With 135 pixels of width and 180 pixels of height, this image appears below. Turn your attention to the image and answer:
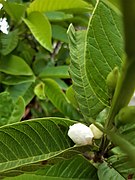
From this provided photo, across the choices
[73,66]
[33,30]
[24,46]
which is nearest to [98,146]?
[73,66]

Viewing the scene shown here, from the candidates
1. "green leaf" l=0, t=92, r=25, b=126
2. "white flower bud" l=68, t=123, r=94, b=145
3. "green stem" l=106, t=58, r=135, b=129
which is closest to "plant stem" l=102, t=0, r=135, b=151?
"green stem" l=106, t=58, r=135, b=129

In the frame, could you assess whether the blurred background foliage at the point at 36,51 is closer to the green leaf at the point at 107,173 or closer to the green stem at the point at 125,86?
the green leaf at the point at 107,173

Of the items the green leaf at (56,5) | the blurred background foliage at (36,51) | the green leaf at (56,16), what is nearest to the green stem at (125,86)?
the blurred background foliage at (36,51)

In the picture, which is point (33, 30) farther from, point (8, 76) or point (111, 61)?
point (111, 61)

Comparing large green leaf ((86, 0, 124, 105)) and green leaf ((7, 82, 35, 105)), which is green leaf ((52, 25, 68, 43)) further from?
large green leaf ((86, 0, 124, 105))

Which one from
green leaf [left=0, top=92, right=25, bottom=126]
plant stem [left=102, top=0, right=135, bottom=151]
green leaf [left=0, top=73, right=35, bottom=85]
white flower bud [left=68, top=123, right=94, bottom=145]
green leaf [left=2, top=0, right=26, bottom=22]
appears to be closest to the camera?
plant stem [left=102, top=0, right=135, bottom=151]

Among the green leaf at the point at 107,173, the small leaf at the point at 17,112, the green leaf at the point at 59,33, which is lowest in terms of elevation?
the green leaf at the point at 107,173

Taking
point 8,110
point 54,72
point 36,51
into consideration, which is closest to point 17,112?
point 8,110
